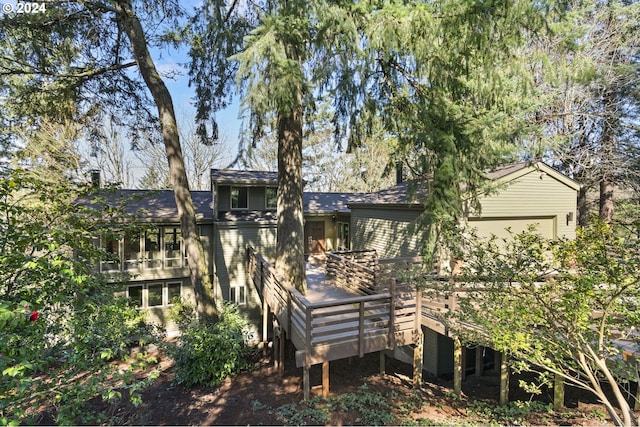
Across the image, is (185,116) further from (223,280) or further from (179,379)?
(179,379)

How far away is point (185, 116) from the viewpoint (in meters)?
21.2

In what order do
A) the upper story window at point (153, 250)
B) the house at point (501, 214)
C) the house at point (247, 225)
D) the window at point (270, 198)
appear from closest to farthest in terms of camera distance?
the house at point (501, 214), the house at point (247, 225), the upper story window at point (153, 250), the window at point (270, 198)

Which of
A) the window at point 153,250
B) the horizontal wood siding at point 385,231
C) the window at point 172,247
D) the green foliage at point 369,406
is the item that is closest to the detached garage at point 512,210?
the horizontal wood siding at point 385,231

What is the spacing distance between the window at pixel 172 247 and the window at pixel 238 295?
93.7 inches

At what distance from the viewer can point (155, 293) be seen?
1164 centimetres

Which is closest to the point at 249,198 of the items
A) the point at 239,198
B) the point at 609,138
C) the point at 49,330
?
the point at 239,198

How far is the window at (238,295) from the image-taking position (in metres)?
12.2

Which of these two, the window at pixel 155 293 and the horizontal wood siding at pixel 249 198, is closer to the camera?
the window at pixel 155 293

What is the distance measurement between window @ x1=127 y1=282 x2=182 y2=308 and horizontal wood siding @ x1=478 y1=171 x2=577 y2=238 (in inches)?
449

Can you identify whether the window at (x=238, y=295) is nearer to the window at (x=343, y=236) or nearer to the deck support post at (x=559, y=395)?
the window at (x=343, y=236)

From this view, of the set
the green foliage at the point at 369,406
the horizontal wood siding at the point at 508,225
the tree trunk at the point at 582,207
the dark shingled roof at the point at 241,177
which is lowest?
the green foliage at the point at 369,406

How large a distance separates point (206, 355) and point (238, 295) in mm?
5057

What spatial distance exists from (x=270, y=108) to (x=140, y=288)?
1044 centimetres

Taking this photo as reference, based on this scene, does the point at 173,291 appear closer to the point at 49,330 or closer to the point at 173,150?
the point at 173,150
